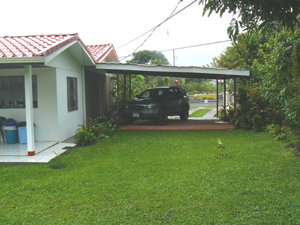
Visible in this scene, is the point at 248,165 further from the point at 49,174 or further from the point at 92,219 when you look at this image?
the point at 49,174

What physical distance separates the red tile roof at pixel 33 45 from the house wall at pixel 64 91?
0.71 metres

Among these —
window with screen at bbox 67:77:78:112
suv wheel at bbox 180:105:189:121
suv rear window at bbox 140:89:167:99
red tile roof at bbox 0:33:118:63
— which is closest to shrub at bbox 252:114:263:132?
suv rear window at bbox 140:89:167:99

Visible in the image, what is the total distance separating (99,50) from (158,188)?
406 inches

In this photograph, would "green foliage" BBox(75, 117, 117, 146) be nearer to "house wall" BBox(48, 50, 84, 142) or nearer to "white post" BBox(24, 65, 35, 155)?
"house wall" BBox(48, 50, 84, 142)

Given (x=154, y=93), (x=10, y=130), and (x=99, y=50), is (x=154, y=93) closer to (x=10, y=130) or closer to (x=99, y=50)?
(x=99, y=50)

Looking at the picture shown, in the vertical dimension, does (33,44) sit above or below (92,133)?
above

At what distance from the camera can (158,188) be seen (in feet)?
16.8

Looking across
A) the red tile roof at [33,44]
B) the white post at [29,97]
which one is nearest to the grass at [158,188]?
the white post at [29,97]

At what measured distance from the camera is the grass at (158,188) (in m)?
4.07

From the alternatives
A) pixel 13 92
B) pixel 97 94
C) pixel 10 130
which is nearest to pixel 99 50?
pixel 97 94

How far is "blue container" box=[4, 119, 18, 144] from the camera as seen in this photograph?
358 inches

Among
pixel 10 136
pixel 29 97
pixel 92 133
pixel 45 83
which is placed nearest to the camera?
pixel 29 97

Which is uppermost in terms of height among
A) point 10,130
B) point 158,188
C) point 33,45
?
point 33,45

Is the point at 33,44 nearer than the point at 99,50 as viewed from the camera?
Yes
